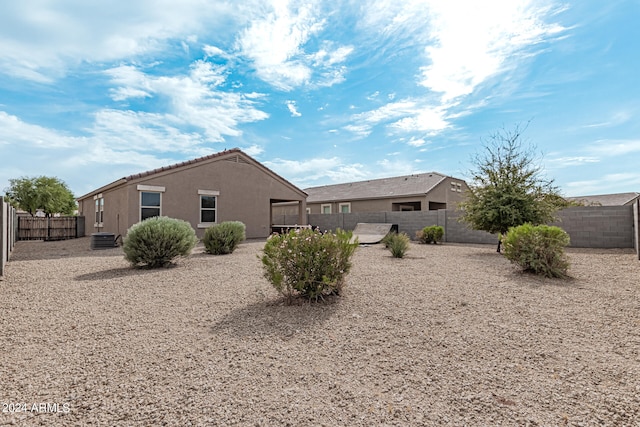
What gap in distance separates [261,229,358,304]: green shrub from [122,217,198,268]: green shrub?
4.19 meters

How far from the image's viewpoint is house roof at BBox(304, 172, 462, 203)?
84.2 ft

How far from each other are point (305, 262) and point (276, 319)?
900 millimetres

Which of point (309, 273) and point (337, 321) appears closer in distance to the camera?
point (337, 321)

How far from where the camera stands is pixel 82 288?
20.5 feet

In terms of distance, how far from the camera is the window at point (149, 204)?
15039 mm

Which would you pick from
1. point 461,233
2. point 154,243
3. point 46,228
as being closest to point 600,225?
point 461,233

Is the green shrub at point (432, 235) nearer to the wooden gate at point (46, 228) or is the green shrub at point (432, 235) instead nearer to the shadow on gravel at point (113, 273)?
the shadow on gravel at point (113, 273)

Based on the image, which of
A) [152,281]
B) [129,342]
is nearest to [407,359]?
[129,342]

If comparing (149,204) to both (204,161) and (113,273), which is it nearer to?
(204,161)

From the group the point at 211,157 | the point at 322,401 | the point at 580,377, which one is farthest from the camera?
the point at 211,157

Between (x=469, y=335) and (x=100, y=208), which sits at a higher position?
(x=100, y=208)

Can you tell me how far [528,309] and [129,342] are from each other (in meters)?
4.96

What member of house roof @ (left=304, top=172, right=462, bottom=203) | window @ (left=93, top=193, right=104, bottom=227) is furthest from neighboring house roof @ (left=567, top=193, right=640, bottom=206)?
window @ (left=93, top=193, right=104, bottom=227)

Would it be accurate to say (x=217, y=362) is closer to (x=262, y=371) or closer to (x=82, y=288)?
(x=262, y=371)
